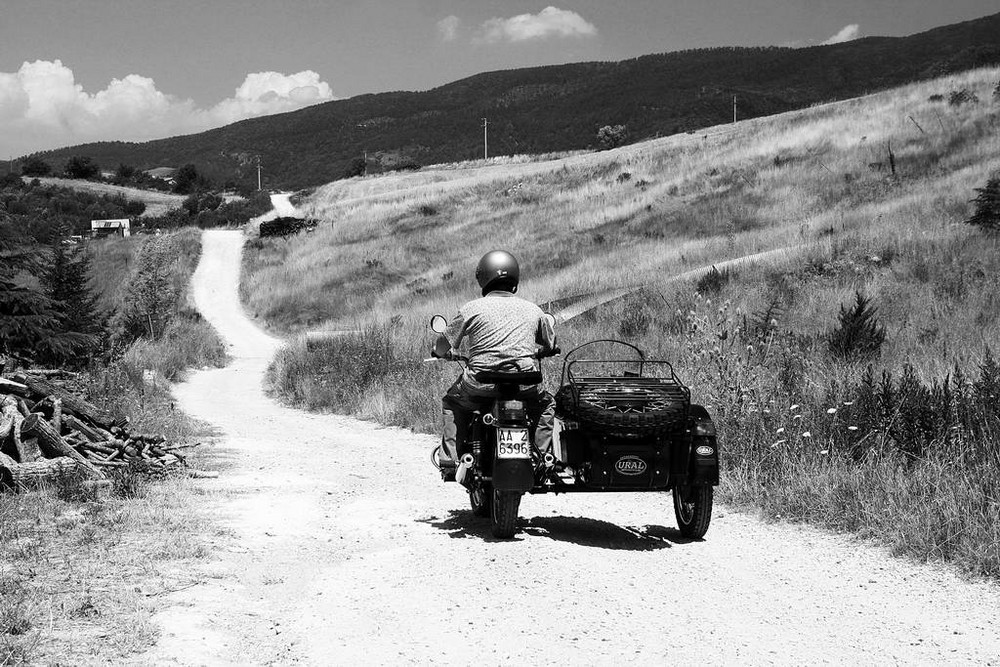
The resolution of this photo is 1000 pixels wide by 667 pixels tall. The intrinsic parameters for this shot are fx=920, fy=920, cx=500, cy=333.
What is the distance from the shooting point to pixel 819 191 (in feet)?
105

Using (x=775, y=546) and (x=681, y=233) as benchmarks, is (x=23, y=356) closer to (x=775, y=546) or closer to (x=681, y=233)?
(x=775, y=546)

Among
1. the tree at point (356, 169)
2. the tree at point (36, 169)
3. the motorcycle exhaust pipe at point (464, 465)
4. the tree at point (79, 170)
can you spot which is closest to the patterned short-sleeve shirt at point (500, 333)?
the motorcycle exhaust pipe at point (464, 465)

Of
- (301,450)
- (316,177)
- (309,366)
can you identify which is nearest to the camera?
(301,450)

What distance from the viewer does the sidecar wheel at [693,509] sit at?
21.4 feet

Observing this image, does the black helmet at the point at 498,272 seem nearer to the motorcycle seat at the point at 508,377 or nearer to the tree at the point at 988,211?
the motorcycle seat at the point at 508,377

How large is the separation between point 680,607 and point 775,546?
1.75 meters

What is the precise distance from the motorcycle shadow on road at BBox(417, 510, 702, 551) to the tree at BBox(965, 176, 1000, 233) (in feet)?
50.9

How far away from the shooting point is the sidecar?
20.7 ft

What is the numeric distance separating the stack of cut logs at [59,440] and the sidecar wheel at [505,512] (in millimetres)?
3643

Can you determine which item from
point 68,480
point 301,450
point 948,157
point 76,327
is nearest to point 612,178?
point 948,157

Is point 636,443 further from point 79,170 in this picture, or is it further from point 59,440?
point 79,170

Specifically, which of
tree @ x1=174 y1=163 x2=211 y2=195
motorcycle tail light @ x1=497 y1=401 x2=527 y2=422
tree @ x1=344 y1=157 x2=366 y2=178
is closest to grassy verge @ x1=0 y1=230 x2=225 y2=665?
motorcycle tail light @ x1=497 y1=401 x2=527 y2=422

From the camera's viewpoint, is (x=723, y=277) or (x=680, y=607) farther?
(x=723, y=277)

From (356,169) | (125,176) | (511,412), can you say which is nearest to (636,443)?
(511,412)
